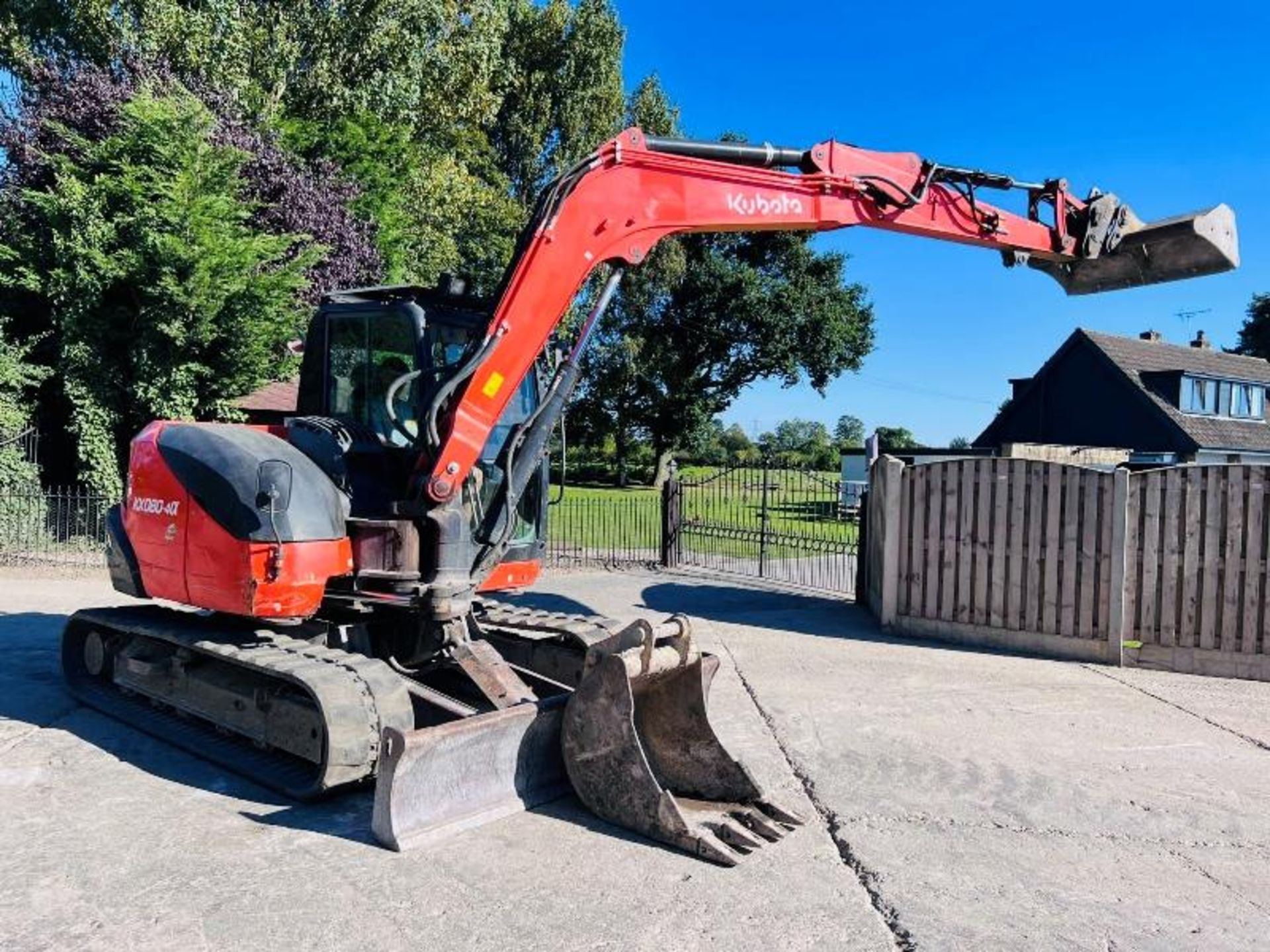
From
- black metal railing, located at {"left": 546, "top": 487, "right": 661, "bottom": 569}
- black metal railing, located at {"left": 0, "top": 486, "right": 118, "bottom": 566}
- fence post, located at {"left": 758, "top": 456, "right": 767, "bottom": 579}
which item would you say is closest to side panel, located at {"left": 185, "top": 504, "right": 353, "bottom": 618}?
fence post, located at {"left": 758, "top": 456, "right": 767, "bottom": 579}

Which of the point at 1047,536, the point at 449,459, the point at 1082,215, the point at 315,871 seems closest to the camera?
the point at 315,871

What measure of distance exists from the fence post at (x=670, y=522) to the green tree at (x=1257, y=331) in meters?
50.7

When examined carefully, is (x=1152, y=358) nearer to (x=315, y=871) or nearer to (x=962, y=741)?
(x=962, y=741)

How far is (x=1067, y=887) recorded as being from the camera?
4.00 m

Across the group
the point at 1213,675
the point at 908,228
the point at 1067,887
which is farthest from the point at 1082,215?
the point at 1067,887

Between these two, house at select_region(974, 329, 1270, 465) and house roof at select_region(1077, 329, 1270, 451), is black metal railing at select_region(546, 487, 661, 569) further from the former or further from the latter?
house roof at select_region(1077, 329, 1270, 451)

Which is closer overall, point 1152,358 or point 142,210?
point 142,210

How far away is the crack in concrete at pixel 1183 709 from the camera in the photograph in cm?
628

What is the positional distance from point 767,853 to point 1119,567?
19.1 ft

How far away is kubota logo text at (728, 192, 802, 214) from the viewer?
19.9ft

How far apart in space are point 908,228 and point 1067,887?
4.61 meters

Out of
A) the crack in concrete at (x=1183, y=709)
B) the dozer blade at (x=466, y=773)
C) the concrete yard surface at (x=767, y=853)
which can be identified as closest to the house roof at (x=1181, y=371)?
the crack in concrete at (x=1183, y=709)

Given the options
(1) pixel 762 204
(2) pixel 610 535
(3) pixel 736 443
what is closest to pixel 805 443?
(3) pixel 736 443

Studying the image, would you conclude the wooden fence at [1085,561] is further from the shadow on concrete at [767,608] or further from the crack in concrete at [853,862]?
the crack in concrete at [853,862]
